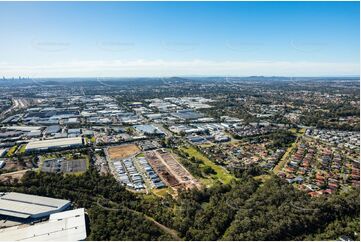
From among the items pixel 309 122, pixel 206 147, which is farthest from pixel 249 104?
pixel 206 147

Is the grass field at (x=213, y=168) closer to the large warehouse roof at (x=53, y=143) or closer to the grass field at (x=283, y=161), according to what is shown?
the grass field at (x=283, y=161)

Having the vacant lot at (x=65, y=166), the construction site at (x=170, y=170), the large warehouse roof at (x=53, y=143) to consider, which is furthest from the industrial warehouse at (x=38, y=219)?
the large warehouse roof at (x=53, y=143)

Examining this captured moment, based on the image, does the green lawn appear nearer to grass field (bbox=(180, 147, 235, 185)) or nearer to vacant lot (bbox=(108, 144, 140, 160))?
vacant lot (bbox=(108, 144, 140, 160))

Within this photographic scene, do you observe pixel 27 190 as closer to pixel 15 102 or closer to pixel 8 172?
pixel 8 172

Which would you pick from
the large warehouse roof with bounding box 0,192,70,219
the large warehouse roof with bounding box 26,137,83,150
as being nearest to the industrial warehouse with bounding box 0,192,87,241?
the large warehouse roof with bounding box 0,192,70,219

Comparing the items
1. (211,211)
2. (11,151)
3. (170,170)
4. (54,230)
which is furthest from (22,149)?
(211,211)
